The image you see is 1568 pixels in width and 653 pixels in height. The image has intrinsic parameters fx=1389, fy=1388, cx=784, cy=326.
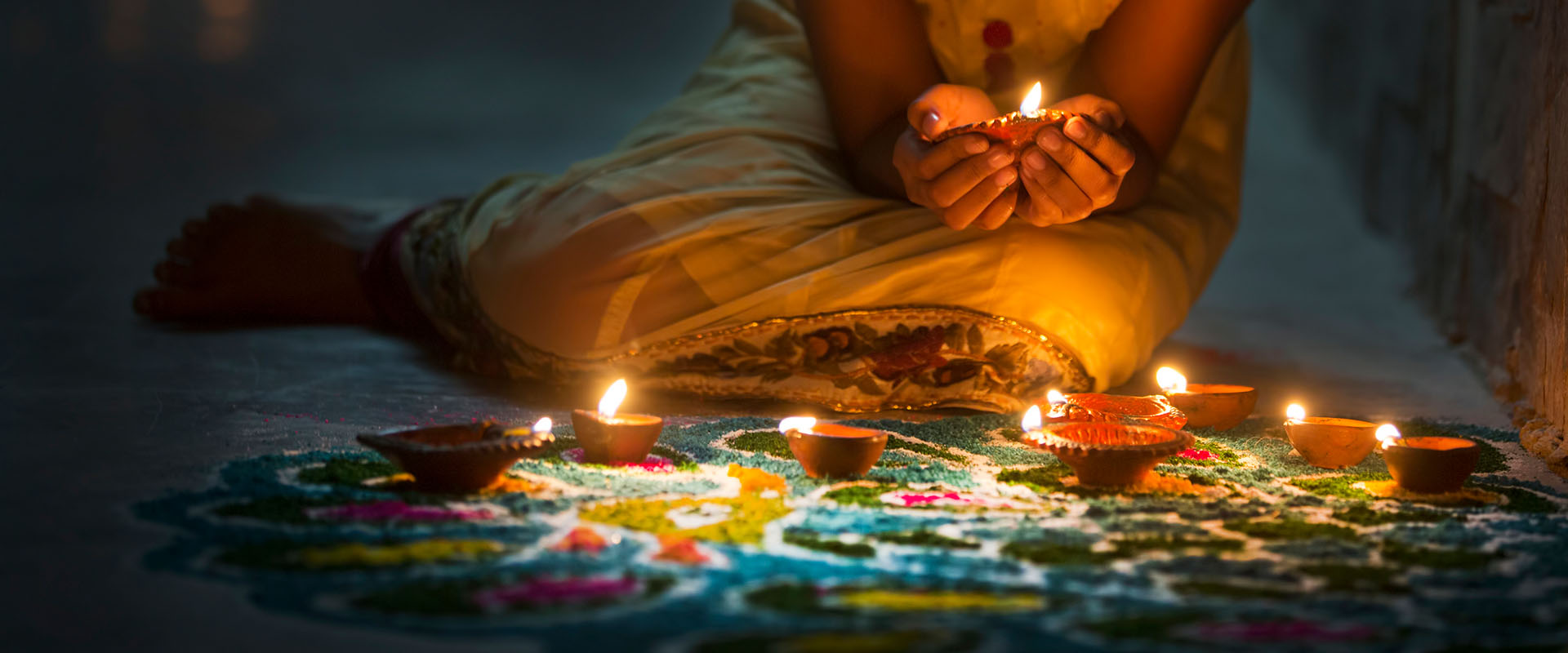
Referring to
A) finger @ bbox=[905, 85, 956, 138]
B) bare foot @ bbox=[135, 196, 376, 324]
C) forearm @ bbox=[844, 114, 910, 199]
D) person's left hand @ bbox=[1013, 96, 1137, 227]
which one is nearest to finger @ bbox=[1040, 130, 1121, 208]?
person's left hand @ bbox=[1013, 96, 1137, 227]

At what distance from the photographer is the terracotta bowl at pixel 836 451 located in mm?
1299

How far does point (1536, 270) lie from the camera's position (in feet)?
5.73

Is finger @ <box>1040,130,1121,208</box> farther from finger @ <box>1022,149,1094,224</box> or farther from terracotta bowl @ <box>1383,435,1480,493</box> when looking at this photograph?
terracotta bowl @ <box>1383,435,1480,493</box>

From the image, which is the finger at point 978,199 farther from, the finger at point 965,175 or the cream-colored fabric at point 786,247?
the cream-colored fabric at point 786,247

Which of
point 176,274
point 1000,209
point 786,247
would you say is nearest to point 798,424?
point 1000,209

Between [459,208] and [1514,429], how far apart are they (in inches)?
59.5

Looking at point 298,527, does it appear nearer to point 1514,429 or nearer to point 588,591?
point 588,591

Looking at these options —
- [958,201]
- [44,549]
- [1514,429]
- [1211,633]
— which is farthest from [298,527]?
[1514,429]

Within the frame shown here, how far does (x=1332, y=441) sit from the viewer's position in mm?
1395

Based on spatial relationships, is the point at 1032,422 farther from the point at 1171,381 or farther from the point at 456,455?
the point at 456,455

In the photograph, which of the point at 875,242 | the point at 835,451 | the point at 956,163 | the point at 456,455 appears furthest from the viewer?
the point at 875,242

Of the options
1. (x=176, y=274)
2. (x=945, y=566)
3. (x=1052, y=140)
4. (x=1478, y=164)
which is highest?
(x=1478, y=164)

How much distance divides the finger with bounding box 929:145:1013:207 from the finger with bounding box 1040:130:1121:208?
5 centimetres

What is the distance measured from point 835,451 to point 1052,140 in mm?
416
